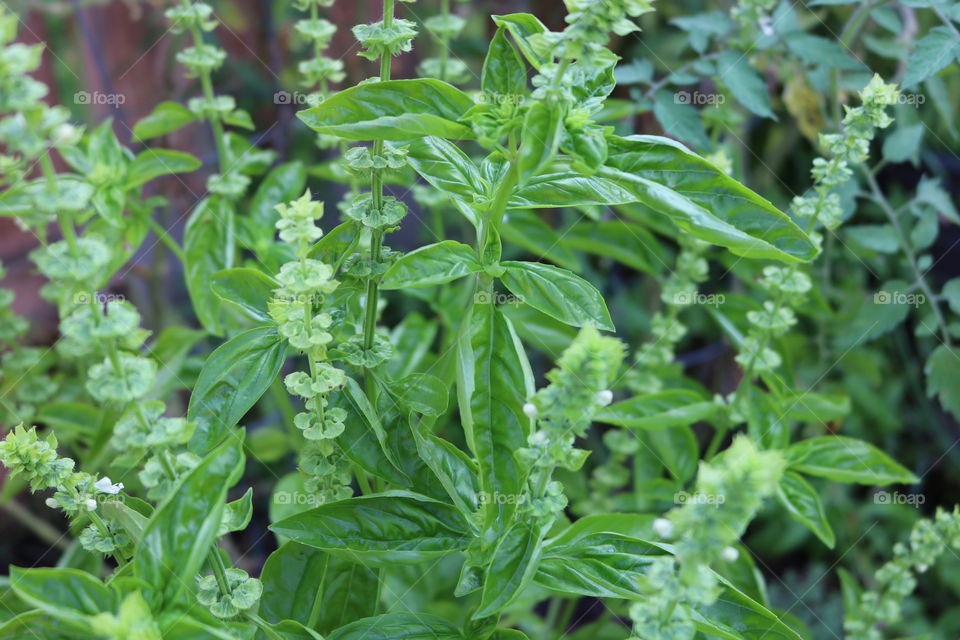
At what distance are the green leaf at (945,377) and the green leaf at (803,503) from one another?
384mm

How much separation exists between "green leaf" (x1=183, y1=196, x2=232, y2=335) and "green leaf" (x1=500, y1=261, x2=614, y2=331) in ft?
1.54

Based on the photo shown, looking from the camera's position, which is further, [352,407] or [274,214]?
[274,214]

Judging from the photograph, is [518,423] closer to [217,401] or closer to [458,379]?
[458,379]

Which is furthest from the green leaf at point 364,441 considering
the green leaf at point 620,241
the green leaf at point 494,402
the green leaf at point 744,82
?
the green leaf at point 744,82


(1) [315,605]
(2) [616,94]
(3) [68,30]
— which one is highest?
(3) [68,30]

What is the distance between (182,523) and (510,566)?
0.28 meters

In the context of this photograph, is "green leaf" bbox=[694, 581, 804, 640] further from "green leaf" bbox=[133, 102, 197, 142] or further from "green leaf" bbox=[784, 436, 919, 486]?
"green leaf" bbox=[133, 102, 197, 142]

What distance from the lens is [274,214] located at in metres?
1.24

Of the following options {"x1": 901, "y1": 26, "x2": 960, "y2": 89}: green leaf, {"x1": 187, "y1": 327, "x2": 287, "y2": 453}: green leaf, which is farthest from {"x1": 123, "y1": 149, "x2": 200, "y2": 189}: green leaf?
{"x1": 901, "y1": 26, "x2": 960, "y2": 89}: green leaf

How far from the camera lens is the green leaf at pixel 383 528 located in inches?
30.8

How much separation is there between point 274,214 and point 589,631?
830 mm

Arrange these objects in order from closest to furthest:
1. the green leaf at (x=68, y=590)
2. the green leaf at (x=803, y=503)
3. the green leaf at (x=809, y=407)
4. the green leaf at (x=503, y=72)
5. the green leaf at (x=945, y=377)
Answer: the green leaf at (x=68, y=590), the green leaf at (x=503, y=72), the green leaf at (x=803, y=503), the green leaf at (x=809, y=407), the green leaf at (x=945, y=377)

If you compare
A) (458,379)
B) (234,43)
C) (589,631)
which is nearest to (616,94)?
(234,43)

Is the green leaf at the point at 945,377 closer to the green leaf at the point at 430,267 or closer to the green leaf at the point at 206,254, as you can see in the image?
the green leaf at the point at 430,267
